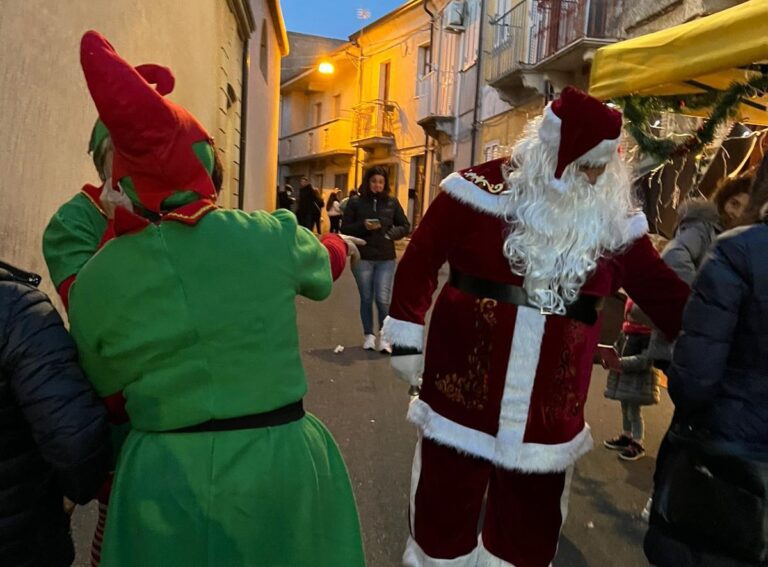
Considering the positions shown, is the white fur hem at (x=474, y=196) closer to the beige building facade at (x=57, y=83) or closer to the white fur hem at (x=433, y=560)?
the beige building facade at (x=57, y=83)

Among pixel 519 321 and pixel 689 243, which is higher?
pixel 689 243

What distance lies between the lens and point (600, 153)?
238cm

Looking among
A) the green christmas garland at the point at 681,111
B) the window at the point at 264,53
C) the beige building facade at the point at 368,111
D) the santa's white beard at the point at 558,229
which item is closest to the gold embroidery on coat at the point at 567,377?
the santa's white beard at the point at 558,229

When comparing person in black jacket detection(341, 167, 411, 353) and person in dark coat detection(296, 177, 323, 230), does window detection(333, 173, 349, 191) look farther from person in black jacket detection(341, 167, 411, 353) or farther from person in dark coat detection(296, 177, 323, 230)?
person in black jacket detection(341, 167, 411, 353)

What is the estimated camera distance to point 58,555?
5.23 feet

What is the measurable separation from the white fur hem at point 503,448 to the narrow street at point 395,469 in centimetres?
83

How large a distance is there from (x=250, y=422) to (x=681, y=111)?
395 cm

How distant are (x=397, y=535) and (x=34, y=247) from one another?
2513 mm

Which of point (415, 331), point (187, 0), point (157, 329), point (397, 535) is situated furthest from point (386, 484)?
point (187, 0)

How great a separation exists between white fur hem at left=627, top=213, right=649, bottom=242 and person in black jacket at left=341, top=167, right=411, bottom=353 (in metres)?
4.13

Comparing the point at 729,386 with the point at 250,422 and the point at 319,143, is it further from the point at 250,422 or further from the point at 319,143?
the point at 319,143

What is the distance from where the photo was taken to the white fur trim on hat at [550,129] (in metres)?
2.35

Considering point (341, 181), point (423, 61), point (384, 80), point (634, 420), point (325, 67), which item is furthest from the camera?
point (341, 181)

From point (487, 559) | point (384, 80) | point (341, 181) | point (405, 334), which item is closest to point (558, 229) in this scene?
point (405, 334)
